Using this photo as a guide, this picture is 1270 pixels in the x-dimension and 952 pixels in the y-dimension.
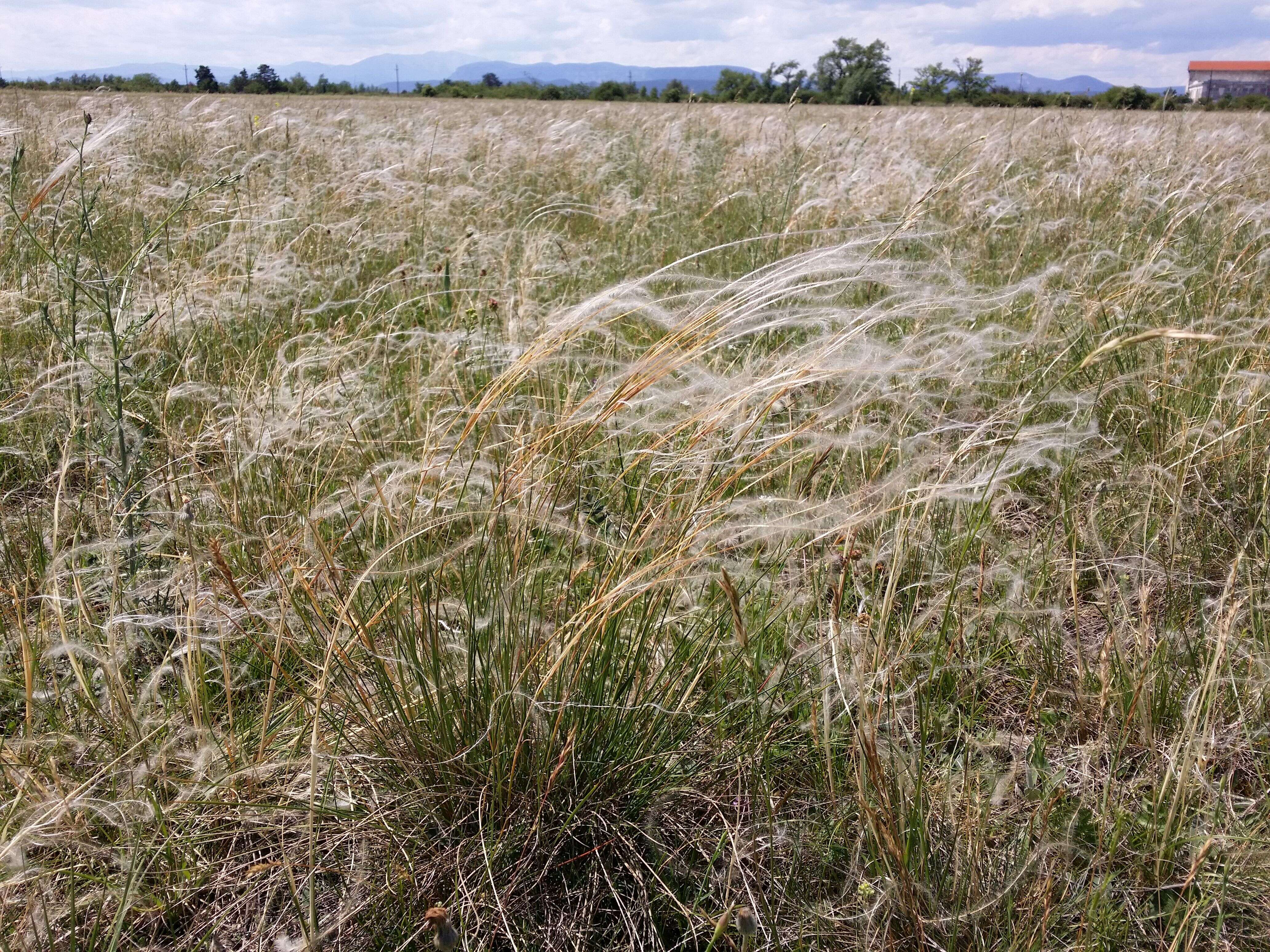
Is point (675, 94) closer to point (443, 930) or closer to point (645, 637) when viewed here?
point (645, 637)

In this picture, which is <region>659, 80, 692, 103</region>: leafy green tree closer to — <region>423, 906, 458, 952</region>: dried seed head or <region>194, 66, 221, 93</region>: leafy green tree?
<region>194, 66, 221, 93</region>: leafy green tree

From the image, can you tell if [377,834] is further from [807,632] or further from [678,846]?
[807,632]

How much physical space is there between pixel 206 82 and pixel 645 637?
861 inches

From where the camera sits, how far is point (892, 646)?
1.60m

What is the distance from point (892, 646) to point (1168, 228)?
2443mm

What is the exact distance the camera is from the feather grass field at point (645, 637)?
4.08ft

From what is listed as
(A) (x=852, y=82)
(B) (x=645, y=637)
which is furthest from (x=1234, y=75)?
(B) (x=645, y=637)

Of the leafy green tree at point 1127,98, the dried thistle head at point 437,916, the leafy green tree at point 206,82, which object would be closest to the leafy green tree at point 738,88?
the leafy green tree at point 1127,98

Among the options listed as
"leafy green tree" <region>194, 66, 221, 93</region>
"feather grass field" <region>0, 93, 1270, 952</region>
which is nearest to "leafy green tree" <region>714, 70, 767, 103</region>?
"leafy green tree" <region>194, 66, 221, 93</region>

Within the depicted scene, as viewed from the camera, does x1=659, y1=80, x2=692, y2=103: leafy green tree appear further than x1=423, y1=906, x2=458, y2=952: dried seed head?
Yes

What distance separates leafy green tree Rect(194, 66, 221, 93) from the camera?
16.7 m

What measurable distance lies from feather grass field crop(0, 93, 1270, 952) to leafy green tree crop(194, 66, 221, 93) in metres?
14.9

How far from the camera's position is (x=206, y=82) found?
18.8 m

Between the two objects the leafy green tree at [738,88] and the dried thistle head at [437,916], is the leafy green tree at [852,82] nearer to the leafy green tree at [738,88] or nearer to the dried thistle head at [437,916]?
the leafy green tree at [738,88]
